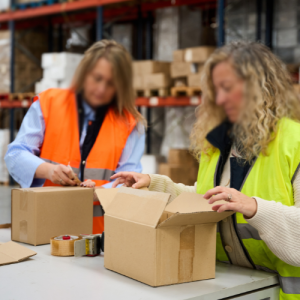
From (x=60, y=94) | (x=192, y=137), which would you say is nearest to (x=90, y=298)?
(x=192, y=137)

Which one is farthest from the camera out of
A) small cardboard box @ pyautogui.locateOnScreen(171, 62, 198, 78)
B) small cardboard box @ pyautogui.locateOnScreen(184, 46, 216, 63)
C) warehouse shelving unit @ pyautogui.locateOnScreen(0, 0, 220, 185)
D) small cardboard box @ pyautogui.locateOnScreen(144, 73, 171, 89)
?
warehouse shelving unit @ pyautogui.locateOnScreen(0, 0, 220, 185)

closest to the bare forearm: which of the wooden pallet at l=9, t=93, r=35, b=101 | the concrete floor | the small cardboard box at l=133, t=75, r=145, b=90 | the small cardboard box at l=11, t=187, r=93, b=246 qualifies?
the small cardboard box at l=11, t=187, r=93, b=246

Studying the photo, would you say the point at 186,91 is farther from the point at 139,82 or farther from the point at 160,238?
the point at 160,238

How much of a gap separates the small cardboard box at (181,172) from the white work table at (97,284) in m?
4.63

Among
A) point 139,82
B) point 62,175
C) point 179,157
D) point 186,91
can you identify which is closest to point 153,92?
point 139,82

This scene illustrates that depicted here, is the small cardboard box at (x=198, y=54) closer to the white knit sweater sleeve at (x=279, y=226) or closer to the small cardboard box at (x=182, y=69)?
the small cardboard box at (x=182, y=69)

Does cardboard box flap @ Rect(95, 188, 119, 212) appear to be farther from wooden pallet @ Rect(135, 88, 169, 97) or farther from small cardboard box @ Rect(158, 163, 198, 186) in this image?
wooden pallet @ Rect(135, 88, 169, 97)

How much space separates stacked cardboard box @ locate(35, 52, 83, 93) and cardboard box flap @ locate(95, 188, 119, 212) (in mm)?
5600

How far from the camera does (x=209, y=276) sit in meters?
1.69

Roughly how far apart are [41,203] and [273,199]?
3.45 ft

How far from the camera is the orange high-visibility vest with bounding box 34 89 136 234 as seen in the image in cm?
252

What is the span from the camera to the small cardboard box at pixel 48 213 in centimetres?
210

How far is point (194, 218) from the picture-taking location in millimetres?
1566

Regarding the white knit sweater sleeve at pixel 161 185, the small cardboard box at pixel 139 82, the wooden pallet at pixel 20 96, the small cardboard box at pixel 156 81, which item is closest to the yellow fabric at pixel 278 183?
the white knit sweater sleeve at pixel 161 185
